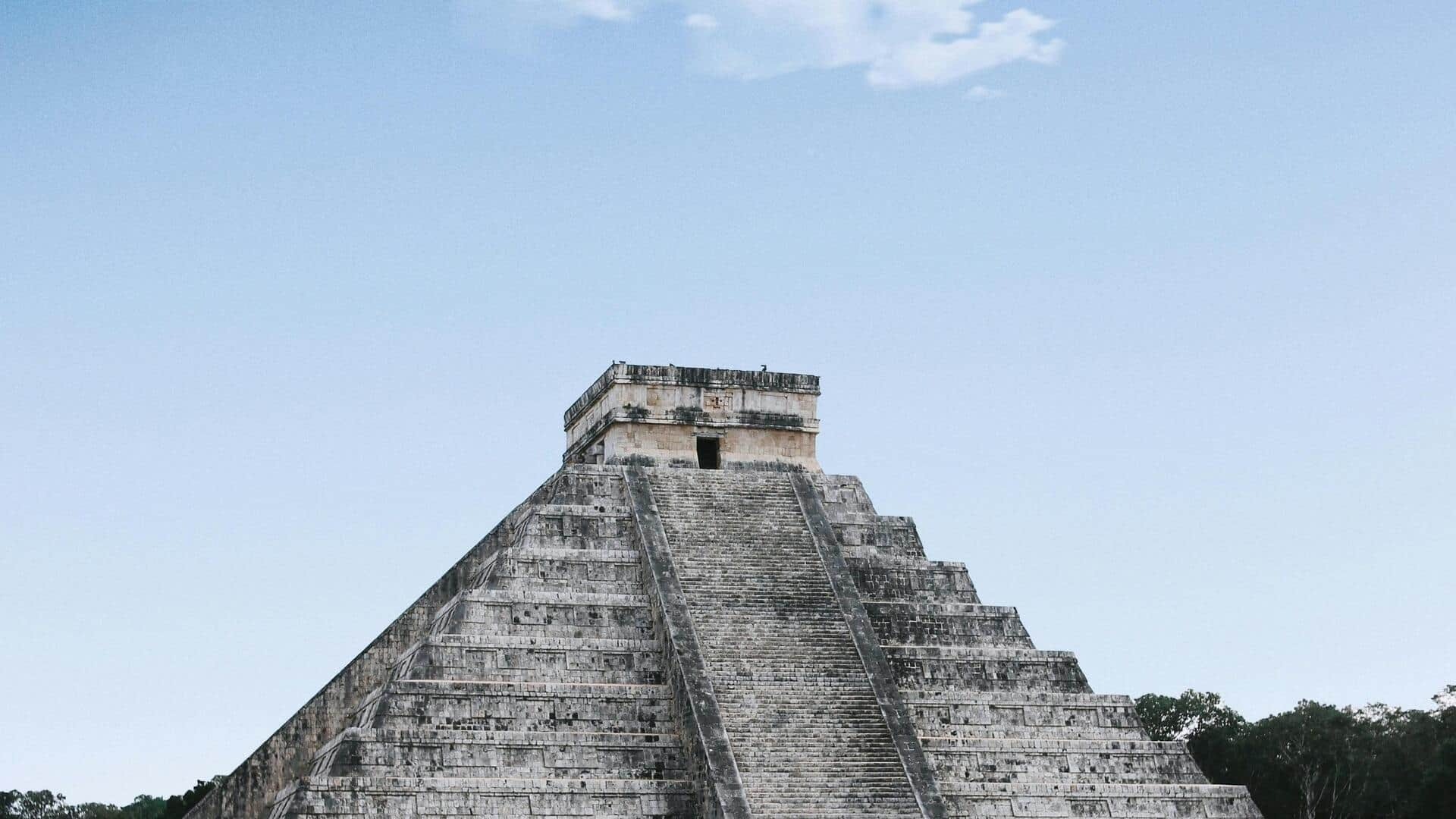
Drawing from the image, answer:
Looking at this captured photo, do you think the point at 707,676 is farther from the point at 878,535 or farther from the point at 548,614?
the point at 878,535

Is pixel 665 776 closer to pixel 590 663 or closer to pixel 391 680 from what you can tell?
pixel 590 663

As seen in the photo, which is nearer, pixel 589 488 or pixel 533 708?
pixel 533 708

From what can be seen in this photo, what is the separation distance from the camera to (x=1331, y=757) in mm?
35281

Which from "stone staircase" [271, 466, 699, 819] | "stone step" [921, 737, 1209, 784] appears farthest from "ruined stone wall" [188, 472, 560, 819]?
"stone step" [921, 737, 1209, 784]

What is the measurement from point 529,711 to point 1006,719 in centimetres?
506

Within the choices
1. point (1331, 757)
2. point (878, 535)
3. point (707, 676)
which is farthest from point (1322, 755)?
point (707, 676)

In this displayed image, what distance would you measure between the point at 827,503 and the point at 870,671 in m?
3.41

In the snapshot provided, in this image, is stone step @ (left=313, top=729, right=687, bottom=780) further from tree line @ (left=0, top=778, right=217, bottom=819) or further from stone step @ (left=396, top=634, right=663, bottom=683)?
tree line @ (left=0, top=778, right=217, bottom=819)

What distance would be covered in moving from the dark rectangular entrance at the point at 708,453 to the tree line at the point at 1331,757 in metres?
14.6

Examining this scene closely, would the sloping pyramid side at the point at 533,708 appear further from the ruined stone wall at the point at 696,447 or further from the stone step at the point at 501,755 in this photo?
the ruined stone wall at the point at 696,447

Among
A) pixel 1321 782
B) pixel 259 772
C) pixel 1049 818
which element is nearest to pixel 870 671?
pixel 1049 818

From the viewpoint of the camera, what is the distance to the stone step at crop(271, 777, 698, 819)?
1856 centimetres

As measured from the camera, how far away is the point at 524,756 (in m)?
19.6

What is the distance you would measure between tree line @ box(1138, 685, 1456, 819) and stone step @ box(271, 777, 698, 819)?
17438 mm
